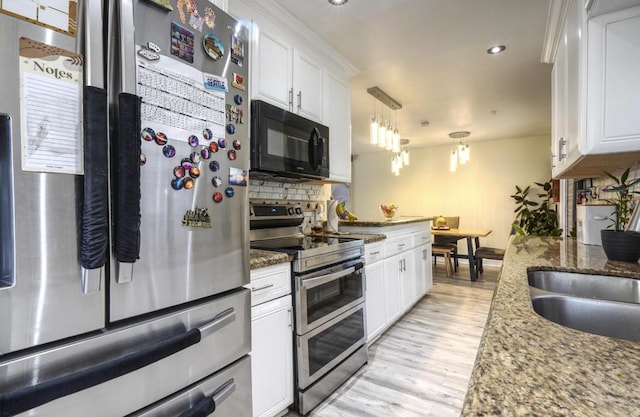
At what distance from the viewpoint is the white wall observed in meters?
5.79

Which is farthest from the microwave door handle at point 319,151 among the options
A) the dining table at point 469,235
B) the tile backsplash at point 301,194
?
the dining table at point 469,235

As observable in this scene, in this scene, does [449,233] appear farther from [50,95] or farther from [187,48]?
[50,95]

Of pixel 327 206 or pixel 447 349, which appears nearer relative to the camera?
pixel 447 349

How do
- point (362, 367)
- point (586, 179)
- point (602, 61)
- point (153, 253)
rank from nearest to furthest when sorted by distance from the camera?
1. point (153, 253)
2. point (602, 61)
3. point (362, 367)
4. point (586, 179)

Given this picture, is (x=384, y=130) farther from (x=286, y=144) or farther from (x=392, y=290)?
(x=392, y=290)

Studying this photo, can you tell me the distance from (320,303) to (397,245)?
138 centimetres

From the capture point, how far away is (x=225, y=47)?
121cm

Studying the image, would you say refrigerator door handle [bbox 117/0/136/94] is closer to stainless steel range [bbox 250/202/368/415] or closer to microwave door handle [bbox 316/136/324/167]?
stainless steel range [bbox 250/202/368/415]

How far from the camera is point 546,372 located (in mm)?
518

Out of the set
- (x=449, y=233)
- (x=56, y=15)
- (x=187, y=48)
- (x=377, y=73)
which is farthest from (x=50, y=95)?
(x=449, y=233)

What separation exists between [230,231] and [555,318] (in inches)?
47.2

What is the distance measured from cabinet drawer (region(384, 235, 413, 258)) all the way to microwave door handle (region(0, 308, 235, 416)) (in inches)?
78.0

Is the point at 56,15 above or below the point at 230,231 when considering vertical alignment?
above

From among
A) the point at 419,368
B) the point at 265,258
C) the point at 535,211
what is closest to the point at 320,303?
the point at 265,258
